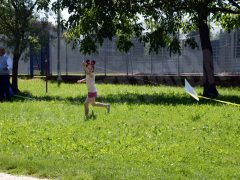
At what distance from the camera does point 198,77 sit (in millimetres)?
26531

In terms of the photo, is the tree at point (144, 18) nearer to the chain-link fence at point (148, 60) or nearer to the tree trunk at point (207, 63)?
the tree trunk at point (207, 63)

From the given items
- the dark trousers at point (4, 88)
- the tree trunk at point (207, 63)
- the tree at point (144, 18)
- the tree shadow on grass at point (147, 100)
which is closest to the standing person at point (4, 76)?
the dark trousers at point (4, 88)

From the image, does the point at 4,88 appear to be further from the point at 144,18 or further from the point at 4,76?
the point at 144,18

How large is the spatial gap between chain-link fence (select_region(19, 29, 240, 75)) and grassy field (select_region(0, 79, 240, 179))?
1338cm

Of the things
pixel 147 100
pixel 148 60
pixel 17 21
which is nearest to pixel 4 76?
pixel 17 21

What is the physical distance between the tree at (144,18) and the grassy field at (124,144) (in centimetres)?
558

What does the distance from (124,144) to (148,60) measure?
2183cm

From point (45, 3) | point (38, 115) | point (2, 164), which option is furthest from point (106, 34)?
point (2, 164)

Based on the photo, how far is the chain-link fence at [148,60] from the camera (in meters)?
25.9

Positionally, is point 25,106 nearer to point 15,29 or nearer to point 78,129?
point 78,129

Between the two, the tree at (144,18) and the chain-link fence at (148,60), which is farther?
the chain-link fence at (148,60)

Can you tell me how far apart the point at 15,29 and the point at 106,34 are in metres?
5.00

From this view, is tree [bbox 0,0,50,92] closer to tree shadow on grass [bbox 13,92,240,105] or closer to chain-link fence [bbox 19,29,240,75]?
tree shadow on grass [bbox 13,92,240,105]

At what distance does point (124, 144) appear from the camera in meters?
8.58
